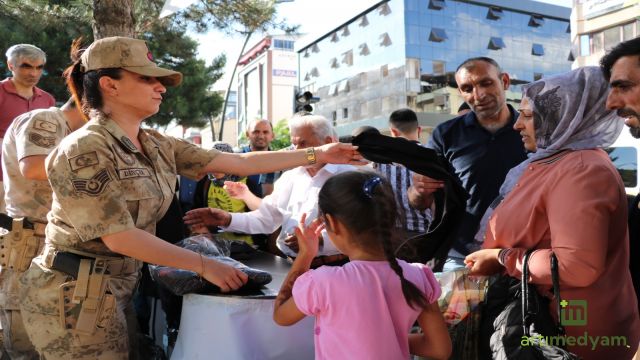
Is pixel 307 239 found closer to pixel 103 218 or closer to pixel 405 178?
pixel 103 218

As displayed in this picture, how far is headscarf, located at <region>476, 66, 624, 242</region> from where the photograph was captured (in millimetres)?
1826

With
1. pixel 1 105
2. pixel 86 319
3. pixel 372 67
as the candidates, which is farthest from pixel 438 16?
pixel 86 319

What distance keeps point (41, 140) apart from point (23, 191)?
1.24 ft

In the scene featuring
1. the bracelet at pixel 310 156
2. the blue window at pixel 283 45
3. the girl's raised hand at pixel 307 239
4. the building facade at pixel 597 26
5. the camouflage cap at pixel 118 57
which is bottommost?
the girl's raised hand at pixel 307 239

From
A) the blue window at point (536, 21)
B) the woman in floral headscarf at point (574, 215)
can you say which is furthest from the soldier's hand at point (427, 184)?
the blue window at point (536, 21)

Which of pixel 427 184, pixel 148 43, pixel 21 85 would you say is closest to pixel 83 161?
pixel 427 184

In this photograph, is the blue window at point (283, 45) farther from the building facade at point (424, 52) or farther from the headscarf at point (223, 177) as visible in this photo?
the headscarf at point (223, 177)

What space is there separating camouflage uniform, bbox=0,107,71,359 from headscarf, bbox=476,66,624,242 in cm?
203

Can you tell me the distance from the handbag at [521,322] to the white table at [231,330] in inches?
27.6

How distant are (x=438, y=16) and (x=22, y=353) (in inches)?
1534

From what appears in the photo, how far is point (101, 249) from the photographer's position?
1852 mm

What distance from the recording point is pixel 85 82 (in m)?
1.91

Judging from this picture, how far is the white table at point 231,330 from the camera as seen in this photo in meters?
1.73

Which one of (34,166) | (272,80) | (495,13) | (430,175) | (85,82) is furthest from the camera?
(272,80)
